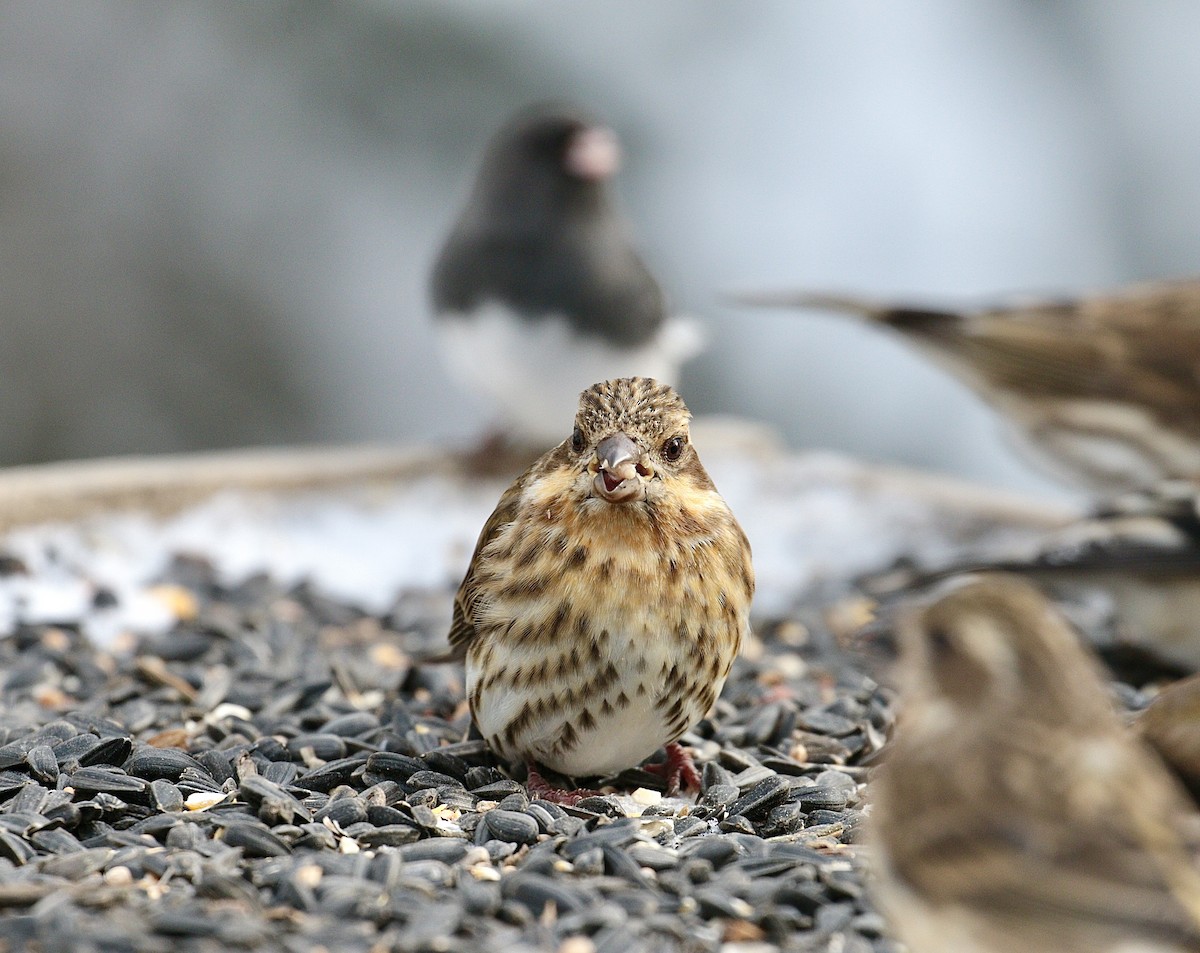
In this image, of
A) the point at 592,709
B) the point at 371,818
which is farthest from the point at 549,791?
the point at 371,818

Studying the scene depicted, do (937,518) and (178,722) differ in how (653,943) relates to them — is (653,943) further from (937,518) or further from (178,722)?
(937,518)

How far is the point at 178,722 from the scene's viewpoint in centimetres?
320

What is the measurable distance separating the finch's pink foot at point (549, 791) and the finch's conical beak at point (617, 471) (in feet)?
1.75

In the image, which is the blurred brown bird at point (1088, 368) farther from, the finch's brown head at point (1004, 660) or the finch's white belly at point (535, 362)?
the finch's brown head at point (1004, 660)

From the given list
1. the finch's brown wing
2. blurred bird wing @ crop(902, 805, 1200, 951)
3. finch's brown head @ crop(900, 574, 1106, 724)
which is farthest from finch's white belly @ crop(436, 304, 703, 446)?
blurred bird wing @ crop(902, 805, 1200, 951)

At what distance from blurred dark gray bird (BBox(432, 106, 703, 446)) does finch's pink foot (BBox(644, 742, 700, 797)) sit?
2.59 meters

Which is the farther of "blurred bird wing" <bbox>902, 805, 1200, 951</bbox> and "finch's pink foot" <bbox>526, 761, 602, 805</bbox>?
"finch's pink foot" <bbox>526, 761, 602, 805</bbox>

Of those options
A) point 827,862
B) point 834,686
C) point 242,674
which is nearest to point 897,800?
point 827,862

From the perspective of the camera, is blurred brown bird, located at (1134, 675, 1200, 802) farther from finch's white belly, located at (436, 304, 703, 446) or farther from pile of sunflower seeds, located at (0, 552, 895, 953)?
finch's white belly, located at (436, 304, 703, 446)

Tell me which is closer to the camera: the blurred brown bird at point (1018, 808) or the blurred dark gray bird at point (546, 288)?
the blurred brown bird at point (1018, 808)

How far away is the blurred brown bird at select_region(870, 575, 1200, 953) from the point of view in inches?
68.1

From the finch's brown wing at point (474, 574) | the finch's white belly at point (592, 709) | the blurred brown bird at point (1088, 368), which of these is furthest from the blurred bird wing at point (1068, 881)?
the blurred brown bird at point (1088, 368)

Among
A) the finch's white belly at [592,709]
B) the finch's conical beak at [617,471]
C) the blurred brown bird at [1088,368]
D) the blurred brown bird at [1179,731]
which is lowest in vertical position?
the finch's white belly at [592,709]

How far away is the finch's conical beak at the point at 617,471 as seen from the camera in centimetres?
258
